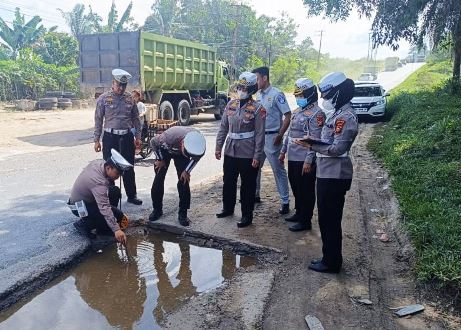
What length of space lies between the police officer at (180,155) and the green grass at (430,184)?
2.43 meters

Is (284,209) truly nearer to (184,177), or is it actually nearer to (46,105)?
(184,177)

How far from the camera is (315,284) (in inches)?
135

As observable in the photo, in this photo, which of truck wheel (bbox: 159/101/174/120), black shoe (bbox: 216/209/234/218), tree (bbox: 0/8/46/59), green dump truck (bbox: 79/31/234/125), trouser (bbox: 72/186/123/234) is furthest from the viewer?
tree (bbox: 0/8/46/59)

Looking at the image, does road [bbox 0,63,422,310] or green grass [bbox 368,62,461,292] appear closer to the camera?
green grass [bbox 368,62,461,292]

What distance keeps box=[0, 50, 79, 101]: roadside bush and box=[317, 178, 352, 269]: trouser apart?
20784 millimetres

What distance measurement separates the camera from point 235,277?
3682 mm

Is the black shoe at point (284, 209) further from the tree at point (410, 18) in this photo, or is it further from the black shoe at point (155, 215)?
the tree at point (410, 18)

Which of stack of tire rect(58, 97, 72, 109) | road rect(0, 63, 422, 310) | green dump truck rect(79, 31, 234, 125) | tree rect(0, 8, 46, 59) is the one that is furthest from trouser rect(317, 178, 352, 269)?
tree rect(0, 8, 46, 59)

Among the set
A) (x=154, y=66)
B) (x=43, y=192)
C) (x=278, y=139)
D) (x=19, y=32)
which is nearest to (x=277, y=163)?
(x=278, y=139)

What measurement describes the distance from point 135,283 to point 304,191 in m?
2.14

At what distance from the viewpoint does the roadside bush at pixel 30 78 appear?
20.5 meters

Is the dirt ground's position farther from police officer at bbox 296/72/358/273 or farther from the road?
the road

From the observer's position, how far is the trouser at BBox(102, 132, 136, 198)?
17.7ft

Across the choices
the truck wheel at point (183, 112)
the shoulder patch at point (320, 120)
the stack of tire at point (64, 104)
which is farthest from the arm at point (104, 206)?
the stack of tire at point (64, 104)
